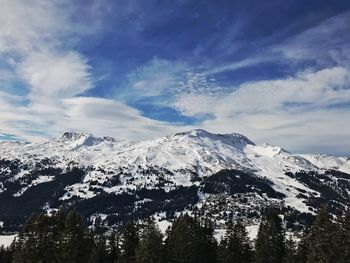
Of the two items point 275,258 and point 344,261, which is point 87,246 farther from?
point 344,261

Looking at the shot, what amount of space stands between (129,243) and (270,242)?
35.6 meters

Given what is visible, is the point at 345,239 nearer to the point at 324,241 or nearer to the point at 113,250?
the point at 324,241

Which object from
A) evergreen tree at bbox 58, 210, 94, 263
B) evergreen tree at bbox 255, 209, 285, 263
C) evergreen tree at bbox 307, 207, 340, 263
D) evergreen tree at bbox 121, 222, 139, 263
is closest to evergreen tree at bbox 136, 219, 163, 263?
evergreen tree at bbox 121, 222, 139, 263

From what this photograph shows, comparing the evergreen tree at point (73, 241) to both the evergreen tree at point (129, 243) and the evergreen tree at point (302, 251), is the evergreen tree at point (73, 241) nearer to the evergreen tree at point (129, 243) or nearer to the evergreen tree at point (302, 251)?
the evergreen tree at point (129, 243)

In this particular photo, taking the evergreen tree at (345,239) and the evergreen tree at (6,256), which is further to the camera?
the evergreen tree at (6,256)

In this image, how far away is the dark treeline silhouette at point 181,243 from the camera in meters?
87.6

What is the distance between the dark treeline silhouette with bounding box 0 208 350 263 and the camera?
8762 cm

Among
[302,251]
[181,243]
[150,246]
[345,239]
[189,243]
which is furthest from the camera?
[189,243]

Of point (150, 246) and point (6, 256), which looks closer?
point (150, 246)

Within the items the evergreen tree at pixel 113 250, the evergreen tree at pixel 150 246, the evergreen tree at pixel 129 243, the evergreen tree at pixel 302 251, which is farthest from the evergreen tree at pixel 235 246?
the evergreen tree at pixel 113 250

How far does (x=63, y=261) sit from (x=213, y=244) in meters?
43.5

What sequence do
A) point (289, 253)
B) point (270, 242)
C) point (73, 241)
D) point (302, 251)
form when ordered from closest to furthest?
point (73, 241), point (289, 253), point (302, 251), point (270, 242)

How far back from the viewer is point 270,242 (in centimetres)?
11300

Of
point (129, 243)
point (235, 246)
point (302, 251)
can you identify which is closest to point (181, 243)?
point (129, 243)
